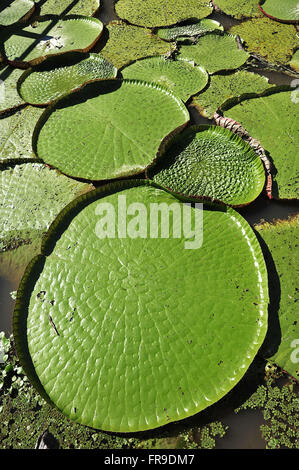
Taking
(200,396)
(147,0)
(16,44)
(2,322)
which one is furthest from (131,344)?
(147,0)

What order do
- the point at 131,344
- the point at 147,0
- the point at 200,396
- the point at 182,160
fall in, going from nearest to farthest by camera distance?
the point at 200,396 → the point at 131,344 → the point at 182,160 → the point at 147,0

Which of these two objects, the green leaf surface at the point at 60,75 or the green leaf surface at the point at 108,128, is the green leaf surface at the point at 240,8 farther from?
the green leaf surface at the point at 108,128

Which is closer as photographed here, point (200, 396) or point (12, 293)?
point (200, 396)

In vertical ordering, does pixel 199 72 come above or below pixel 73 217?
above

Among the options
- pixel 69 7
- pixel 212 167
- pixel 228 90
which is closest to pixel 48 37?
pixel 69 7

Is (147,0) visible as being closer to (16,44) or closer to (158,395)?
(16,44)

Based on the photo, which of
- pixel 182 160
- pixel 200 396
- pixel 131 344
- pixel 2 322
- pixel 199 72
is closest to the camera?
pixel 200 396

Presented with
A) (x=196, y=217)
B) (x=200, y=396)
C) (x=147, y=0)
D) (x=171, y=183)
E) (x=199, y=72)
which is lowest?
(x=200, y=396)
